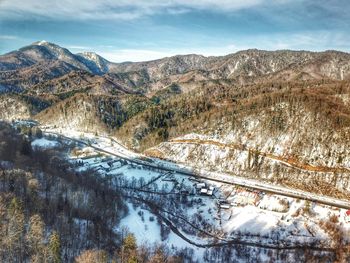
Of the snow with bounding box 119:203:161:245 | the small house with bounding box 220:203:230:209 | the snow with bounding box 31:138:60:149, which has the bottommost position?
the snow with bounding box 119:203:161:245

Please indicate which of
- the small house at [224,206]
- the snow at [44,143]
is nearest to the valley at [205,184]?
the snow at [44,143]

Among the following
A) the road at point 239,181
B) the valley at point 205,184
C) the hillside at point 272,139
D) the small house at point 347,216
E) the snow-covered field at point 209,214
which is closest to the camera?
the valley at point 205,184

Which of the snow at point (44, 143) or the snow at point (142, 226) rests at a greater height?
the snow at point (44, 143)

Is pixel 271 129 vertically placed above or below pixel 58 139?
above

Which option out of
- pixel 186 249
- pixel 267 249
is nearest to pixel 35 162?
pixel 186 249

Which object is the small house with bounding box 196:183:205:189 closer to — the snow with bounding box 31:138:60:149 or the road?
the road

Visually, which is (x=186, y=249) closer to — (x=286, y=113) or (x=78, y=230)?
(x=78, y=230)

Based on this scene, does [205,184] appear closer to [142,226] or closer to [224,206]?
[224,206]

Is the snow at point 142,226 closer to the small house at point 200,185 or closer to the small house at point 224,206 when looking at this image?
the small house at point 224,206

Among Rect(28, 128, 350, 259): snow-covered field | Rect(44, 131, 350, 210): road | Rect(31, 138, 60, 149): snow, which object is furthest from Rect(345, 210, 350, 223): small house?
Rect(31, 138, 60, 149): snow

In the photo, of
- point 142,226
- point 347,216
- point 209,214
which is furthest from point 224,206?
point 347,216

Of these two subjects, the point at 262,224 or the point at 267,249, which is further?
the point at 262,224
